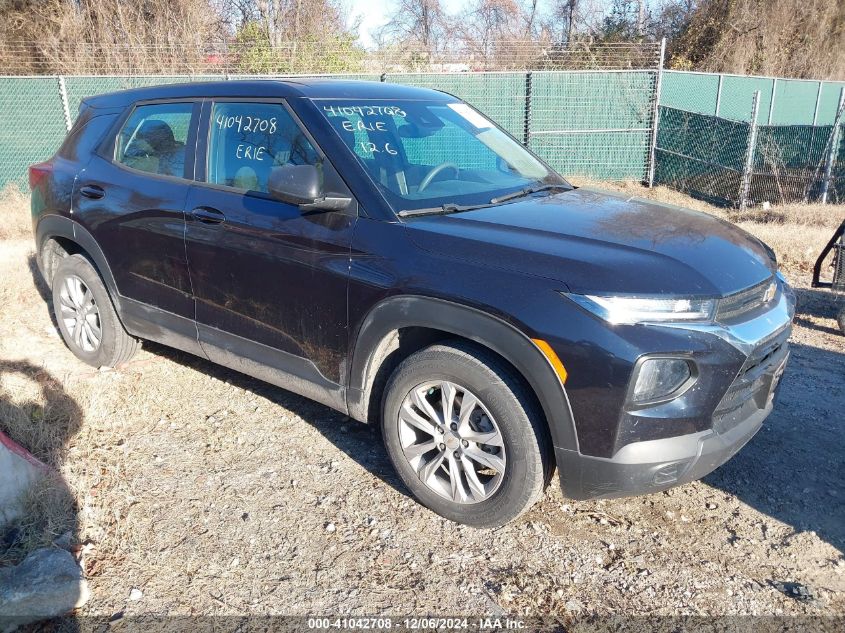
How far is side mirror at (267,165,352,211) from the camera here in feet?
10.8

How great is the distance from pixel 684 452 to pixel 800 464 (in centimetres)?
142

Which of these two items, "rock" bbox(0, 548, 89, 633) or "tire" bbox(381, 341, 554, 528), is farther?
"tire" bbox(381, 341, 554, 528)

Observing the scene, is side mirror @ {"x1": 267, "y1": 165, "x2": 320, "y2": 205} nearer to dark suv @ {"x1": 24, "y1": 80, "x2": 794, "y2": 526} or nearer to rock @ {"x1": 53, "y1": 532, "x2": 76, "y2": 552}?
dark suv @ {"x1": 24, "y1": 80, "x2": 794, "y2": 526}

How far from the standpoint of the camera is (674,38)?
25.8 m

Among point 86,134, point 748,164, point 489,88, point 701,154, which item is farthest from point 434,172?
point 701,154

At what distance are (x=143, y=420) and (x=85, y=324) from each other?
42.5 inches

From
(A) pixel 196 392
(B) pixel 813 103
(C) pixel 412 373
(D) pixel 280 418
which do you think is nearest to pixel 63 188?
(A) pixel 196 392

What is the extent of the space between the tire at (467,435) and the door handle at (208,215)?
4.43 feet

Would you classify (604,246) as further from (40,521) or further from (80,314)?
(80,314)

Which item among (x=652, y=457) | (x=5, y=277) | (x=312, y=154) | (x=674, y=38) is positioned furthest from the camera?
(x=674, y=38)

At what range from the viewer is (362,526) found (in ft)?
10.9

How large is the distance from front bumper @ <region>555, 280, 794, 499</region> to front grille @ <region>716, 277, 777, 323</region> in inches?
2.2

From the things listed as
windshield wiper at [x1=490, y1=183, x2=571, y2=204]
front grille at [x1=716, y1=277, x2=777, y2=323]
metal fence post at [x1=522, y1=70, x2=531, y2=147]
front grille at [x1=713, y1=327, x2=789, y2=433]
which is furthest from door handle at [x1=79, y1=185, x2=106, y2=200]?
metal fence post at [x1=522, y1=70, x2=531, y2=147]

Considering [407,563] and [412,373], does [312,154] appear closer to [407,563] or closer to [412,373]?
[412,373]
